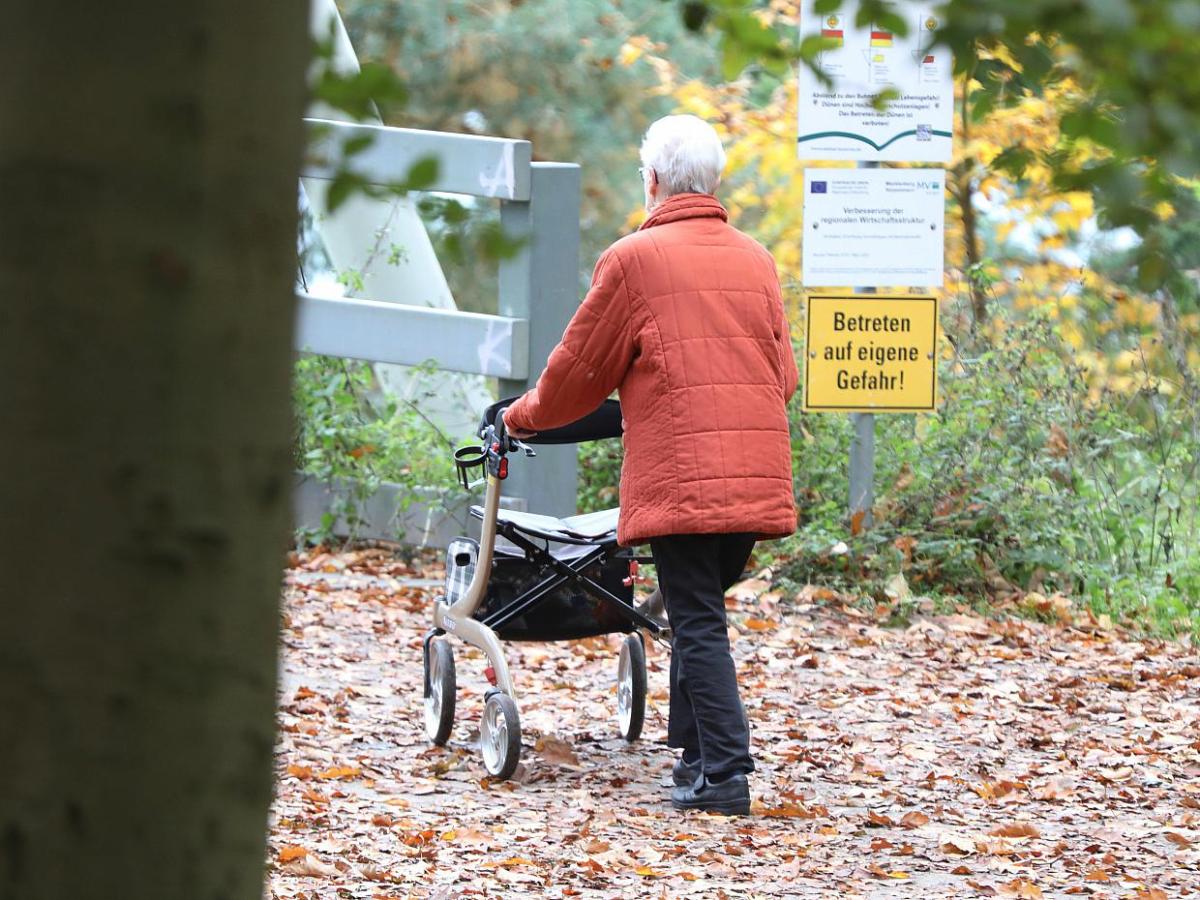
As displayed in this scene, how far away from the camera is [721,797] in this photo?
5133 millimetres

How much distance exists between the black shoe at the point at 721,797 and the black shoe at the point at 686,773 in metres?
0.10

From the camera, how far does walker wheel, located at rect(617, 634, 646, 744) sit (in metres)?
5.99

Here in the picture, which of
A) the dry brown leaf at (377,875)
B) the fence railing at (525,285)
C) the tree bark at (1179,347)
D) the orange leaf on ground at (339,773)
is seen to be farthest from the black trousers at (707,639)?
the tree bark at (1179,347)

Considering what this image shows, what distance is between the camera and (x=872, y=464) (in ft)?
27.8

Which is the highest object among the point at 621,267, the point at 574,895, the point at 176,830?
the point at 621,267

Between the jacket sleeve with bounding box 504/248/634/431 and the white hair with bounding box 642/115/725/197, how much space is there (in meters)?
0.29

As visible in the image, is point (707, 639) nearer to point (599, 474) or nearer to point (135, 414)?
point (135, 414)

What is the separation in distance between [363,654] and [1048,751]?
2870 millimetres

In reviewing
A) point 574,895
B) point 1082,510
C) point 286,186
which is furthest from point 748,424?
point 1082,510

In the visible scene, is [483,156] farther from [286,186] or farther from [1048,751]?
[286,186]

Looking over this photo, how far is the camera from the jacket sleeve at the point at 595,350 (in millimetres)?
5023

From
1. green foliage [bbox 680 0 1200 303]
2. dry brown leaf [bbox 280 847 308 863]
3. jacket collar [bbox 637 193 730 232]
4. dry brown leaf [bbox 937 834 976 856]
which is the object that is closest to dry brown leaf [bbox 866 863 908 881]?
dry brown leaf [bbox 937 834 976 856]

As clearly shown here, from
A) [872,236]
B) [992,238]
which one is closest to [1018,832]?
[872,236]

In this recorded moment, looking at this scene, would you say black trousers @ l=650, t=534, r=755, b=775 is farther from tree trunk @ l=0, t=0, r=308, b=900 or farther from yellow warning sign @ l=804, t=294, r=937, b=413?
tree trunk @ l=0, t=0, r=308, b=900
